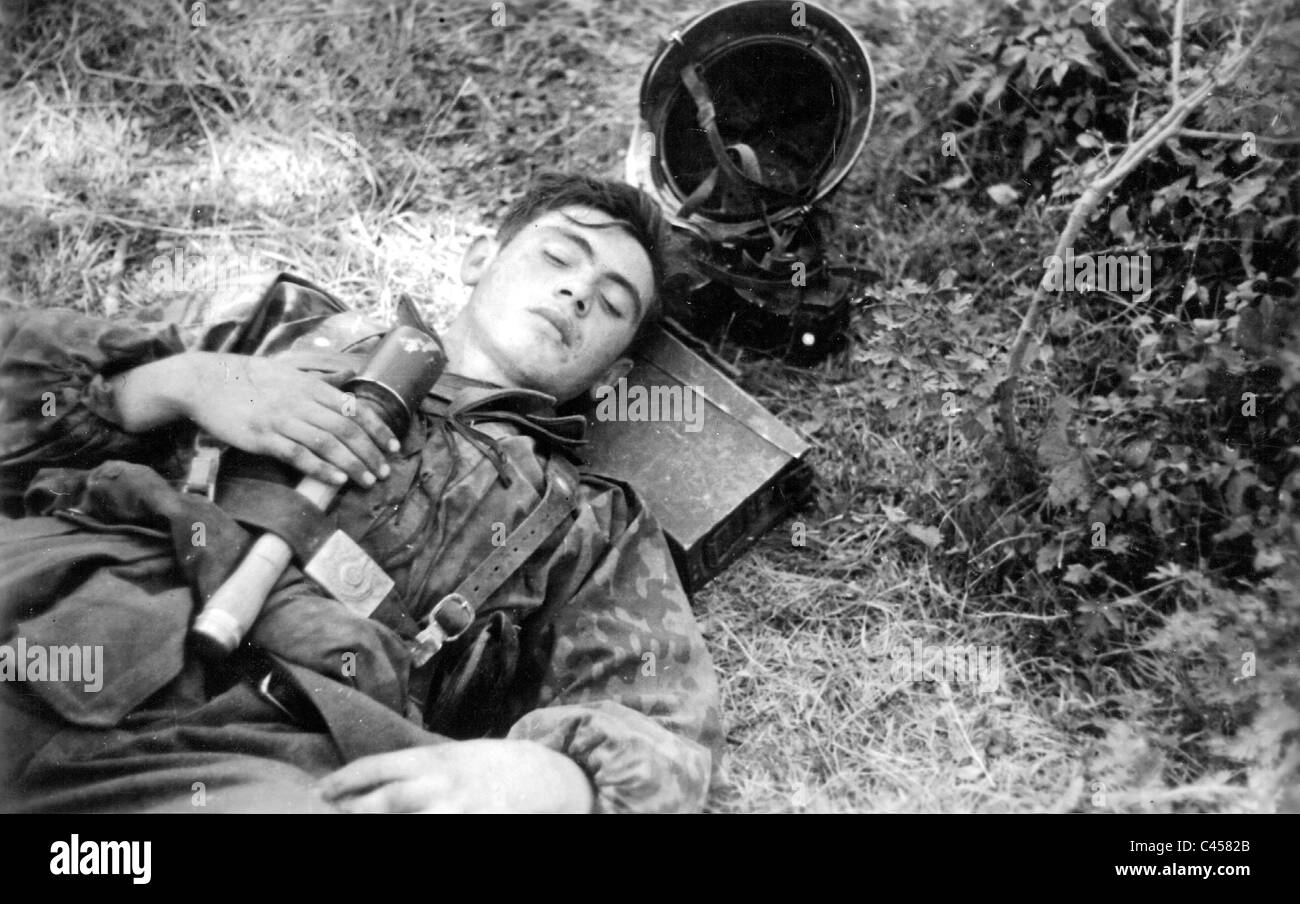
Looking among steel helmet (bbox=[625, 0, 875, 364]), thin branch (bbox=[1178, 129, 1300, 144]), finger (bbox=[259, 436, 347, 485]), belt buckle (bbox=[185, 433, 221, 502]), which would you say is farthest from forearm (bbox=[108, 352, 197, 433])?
thin branch (bbox=[1178, 129, 1300, 144])

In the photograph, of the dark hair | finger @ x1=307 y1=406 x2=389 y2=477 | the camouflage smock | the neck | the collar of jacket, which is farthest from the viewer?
the dark hair

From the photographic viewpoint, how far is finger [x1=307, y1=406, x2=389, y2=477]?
7.36 feet

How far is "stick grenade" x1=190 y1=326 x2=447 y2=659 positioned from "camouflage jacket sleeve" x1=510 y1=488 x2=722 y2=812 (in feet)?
1.44

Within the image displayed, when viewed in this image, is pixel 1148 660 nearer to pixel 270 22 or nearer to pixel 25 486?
pixel 25 486

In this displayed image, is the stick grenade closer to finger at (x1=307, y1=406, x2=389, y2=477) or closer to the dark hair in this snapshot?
finger at (x1=307, y1=406, x2=389, y2=477)

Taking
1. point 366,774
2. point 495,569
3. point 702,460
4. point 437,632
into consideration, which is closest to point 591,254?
point 702,460

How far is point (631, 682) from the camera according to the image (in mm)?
2273

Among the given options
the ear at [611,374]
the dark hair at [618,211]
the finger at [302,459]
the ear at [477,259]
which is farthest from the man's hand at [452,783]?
the ear at [477,259]

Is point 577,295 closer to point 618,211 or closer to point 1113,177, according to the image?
point 618,211

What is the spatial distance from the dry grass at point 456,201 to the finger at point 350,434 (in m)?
0.82

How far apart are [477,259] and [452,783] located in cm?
128

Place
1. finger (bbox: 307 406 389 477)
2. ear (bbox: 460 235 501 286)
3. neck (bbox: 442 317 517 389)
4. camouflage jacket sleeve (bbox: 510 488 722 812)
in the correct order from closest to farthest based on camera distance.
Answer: camouflage jacket sleeve (bbox: 510 488 722 812) → finger (bbox: 307 406 389 477) → neck (bbox: 442 317 517 389) → ear (bbox: 460 235 501 286)

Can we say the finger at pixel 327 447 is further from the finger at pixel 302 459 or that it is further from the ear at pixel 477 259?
the ear at pixel 477 259
